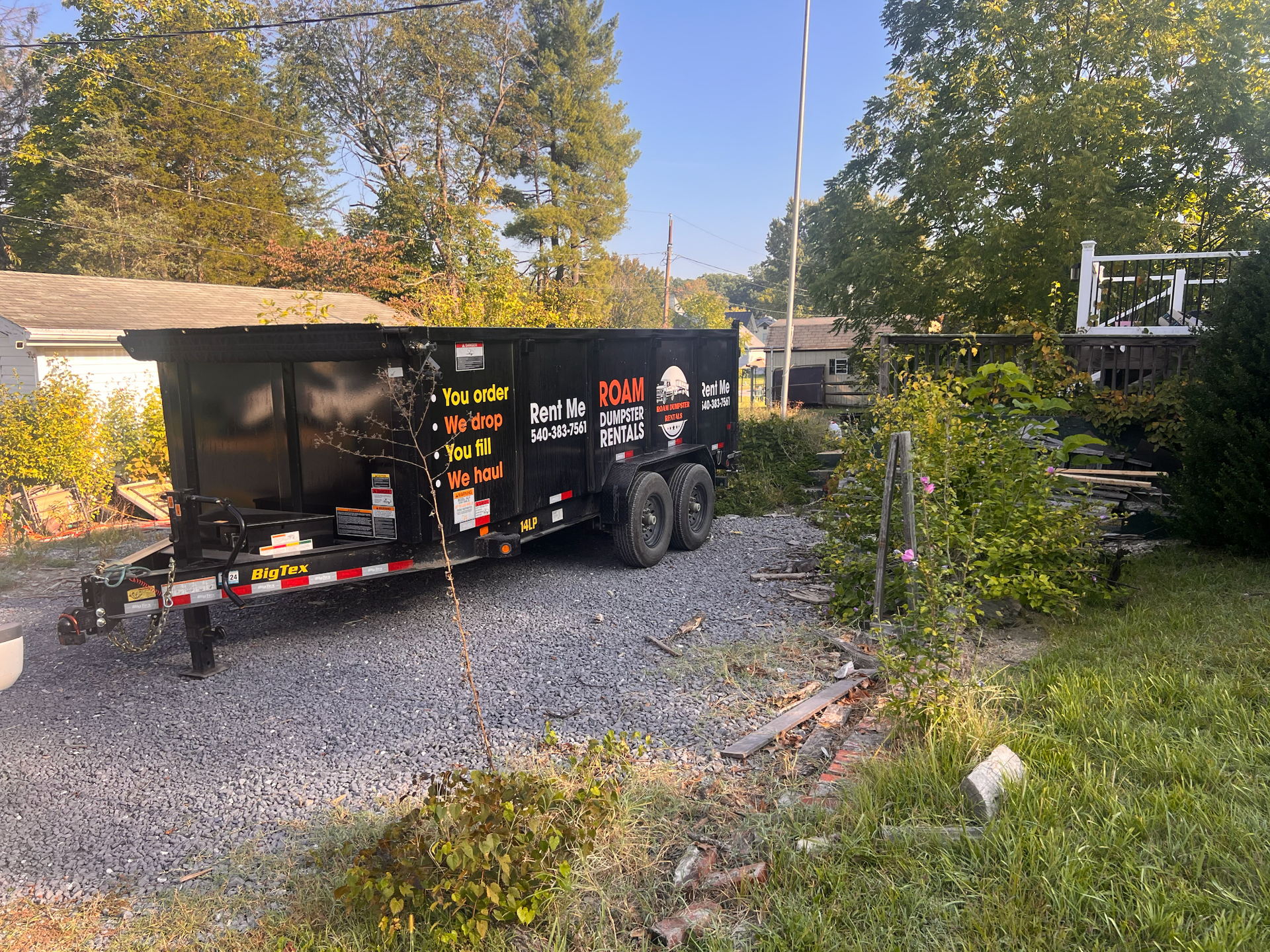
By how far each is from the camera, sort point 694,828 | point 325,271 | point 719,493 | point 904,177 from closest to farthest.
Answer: point 694,828 < point 719,493 < point 904,177 < point 325,271

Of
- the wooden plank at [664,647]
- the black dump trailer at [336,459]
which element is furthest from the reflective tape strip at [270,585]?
the wooden plank at [664,647]

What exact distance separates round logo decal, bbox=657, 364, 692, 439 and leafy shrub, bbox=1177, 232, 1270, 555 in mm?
4907

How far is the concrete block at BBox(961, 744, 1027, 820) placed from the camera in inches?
129

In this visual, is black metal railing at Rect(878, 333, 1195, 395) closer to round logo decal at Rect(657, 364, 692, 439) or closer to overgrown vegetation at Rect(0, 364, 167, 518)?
round logo decal at Rect(657, 364, 692, 439)

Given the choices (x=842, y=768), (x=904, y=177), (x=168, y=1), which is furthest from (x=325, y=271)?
(x=842, y=768)

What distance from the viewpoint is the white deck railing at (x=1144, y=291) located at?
10.3m

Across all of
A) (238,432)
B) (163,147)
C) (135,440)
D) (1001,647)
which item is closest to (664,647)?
(1001,647)

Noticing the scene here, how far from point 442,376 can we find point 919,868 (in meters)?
4.27

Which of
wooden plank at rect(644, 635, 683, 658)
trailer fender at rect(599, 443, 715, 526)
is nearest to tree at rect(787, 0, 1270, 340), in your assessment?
trailer fender at rect(599, 443, 715, 526)

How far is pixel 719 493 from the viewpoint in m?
11.8

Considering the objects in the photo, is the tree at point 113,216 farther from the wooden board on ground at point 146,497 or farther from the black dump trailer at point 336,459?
the black dump trailer at point 336,459

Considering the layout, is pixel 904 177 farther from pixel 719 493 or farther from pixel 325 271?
pixel 325 271

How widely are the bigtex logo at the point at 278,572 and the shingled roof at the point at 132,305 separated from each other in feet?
26.0

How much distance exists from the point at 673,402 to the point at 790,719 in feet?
17.2
